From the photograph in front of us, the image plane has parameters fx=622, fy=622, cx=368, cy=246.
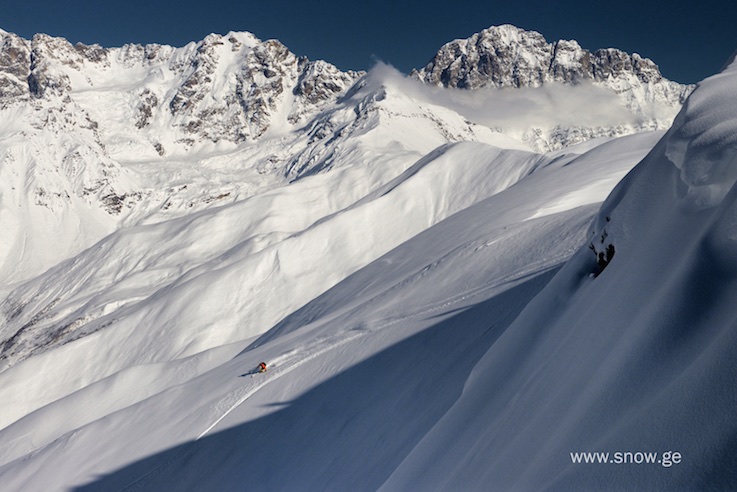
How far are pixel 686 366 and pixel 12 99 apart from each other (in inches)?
8527

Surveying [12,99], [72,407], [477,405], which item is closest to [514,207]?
[72,407]

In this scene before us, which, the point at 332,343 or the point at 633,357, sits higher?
the point at 332,343

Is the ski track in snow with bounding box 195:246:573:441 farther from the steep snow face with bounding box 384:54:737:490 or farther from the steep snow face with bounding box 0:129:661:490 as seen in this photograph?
the steep snow face with bounding box 384:54:737:490

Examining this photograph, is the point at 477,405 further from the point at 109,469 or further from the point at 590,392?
the point at 109,469

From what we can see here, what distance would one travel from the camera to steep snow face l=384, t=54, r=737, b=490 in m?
3.33

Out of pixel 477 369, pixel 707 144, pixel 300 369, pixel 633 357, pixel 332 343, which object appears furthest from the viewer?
pixel 332 343

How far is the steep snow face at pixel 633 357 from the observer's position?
10.9 ft

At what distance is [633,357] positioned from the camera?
166 inches

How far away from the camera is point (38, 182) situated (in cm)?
15950

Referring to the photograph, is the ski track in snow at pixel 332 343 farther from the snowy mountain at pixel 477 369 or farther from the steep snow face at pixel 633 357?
the steep snow face at pixel 633 357

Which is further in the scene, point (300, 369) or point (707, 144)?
point (300, 369)

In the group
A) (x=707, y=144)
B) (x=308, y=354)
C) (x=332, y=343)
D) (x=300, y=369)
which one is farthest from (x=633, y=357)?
(x=308, y=354)

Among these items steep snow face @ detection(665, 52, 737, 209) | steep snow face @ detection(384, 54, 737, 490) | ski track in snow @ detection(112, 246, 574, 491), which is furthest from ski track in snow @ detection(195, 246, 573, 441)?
steep snow face @ detection(665, 52, 737, 209)

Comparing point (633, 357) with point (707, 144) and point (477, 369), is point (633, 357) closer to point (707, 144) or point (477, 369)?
point (707, 144)
